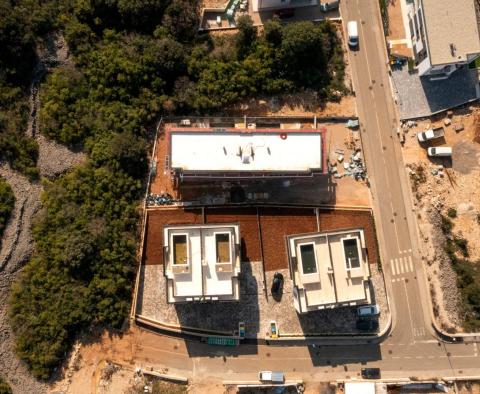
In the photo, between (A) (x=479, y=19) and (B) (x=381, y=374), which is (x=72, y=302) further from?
(A) (x=479, y=19)

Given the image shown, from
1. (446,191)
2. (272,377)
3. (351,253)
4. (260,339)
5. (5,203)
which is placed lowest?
(272,377)

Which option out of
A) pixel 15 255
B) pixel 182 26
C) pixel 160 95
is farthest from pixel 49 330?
pixel 182 26

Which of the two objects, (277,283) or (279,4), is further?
(279,4)

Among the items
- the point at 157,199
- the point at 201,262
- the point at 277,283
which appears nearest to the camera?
the point at 201,262

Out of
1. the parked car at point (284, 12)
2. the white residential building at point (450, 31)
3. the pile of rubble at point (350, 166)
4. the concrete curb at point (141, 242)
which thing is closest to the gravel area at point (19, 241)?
the concrete curb at point (141, 242)

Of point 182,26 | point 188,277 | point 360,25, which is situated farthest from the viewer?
point 360,25

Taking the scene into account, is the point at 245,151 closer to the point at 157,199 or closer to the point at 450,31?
the point at 157,199

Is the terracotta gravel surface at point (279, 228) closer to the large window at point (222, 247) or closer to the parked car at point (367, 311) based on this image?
the large window at point (222, 247)

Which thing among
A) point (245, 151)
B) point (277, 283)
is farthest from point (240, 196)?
point (277, 283)
